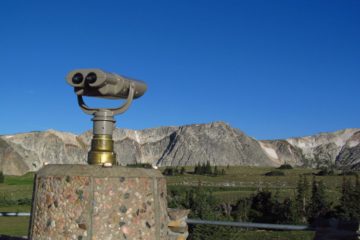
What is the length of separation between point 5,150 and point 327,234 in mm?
125318

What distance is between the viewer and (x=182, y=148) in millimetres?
174500

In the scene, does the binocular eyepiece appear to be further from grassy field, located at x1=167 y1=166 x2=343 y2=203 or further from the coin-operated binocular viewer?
grassy field, located at x1=167 y1=166 x2=343 y2=203

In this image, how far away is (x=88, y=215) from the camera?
3711mm

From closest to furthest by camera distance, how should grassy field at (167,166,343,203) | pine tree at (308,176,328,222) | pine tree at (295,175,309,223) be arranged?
pine tree at (295,175,309,223)
pine tree at (308,176,328,222)
grassy field at (167,166,343,203)

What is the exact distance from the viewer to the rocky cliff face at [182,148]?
157125mm

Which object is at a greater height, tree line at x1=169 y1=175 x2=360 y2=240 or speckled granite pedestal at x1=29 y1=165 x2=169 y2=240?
speckled granite pedestal at x1=29 y1=165 x2=169 y2=240

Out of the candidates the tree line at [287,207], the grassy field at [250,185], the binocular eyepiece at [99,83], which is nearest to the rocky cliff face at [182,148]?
the grassy field at [250,185]

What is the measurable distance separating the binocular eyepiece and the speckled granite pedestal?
0.64m

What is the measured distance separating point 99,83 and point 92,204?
0.95m

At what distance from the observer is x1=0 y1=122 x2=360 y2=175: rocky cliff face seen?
516ft

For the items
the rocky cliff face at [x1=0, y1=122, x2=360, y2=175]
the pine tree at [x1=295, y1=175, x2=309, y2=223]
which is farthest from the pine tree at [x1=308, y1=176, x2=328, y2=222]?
the rocky cliff face at [x1=0, y1=122, x2=360, y2=175]

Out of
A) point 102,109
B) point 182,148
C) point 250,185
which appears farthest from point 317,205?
point 182,148

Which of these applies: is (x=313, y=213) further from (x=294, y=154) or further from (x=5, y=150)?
(x=294, y=154)

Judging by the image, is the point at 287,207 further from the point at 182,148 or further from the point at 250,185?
the point at 182,148
